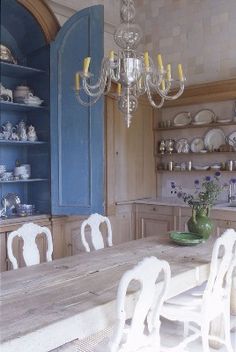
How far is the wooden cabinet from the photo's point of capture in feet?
14.0

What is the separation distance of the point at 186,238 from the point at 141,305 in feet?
4.02

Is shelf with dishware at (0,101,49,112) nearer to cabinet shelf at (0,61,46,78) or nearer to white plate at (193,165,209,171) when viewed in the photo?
cabinet shelf at (0,61,46,78)

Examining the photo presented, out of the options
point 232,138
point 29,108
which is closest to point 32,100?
point 29,108

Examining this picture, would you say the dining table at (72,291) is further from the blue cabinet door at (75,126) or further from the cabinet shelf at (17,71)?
the cabinet shelf at (17,71)

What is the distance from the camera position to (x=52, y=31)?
337 centimetres

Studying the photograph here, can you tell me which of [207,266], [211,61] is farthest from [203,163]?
[207,266]

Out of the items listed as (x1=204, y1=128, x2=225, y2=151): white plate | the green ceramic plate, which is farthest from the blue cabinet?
(x1=204, y1=128, x2=225, y2=151): white plate

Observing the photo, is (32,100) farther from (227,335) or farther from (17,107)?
(227,335)

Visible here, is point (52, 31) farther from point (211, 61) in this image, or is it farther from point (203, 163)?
point (203, 163)

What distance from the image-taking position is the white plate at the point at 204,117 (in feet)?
14.7

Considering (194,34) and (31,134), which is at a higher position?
(194,34)

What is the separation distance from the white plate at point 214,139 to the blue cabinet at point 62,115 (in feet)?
5.40

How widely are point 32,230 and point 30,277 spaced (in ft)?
1.81

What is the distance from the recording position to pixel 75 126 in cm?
340
